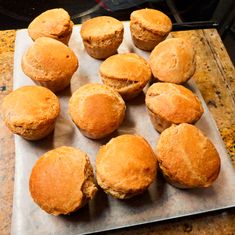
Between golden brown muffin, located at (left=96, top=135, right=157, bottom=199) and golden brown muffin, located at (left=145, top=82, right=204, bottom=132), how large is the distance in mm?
174

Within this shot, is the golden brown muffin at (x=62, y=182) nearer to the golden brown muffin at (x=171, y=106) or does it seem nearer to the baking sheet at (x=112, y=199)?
the baking sheet at (x=112, y=199)

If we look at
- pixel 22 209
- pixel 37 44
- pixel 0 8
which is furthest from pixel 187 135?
pixel 0 8

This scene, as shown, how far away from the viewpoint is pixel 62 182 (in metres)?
0.96

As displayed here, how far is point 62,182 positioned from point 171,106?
0.51m

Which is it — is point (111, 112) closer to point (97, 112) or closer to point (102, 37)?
point (97, 112)

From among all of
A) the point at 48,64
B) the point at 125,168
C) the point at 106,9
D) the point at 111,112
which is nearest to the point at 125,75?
the point at 111,112

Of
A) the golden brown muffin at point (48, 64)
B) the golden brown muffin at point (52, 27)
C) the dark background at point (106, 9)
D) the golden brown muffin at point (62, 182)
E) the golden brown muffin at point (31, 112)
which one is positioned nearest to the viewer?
the golden brown muffin at point (62, 182)

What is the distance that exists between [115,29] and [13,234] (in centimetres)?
98

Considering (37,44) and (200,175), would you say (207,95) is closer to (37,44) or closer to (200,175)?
(200,175)

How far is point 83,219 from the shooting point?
3.33 ft

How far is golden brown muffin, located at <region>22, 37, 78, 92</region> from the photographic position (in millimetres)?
1246

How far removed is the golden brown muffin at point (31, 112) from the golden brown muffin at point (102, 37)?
38cm

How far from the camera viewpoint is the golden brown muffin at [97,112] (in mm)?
1126

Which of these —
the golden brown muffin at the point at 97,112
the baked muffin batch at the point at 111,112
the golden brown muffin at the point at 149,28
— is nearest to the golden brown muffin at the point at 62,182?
the baked muffin batch at the point at 111,112
